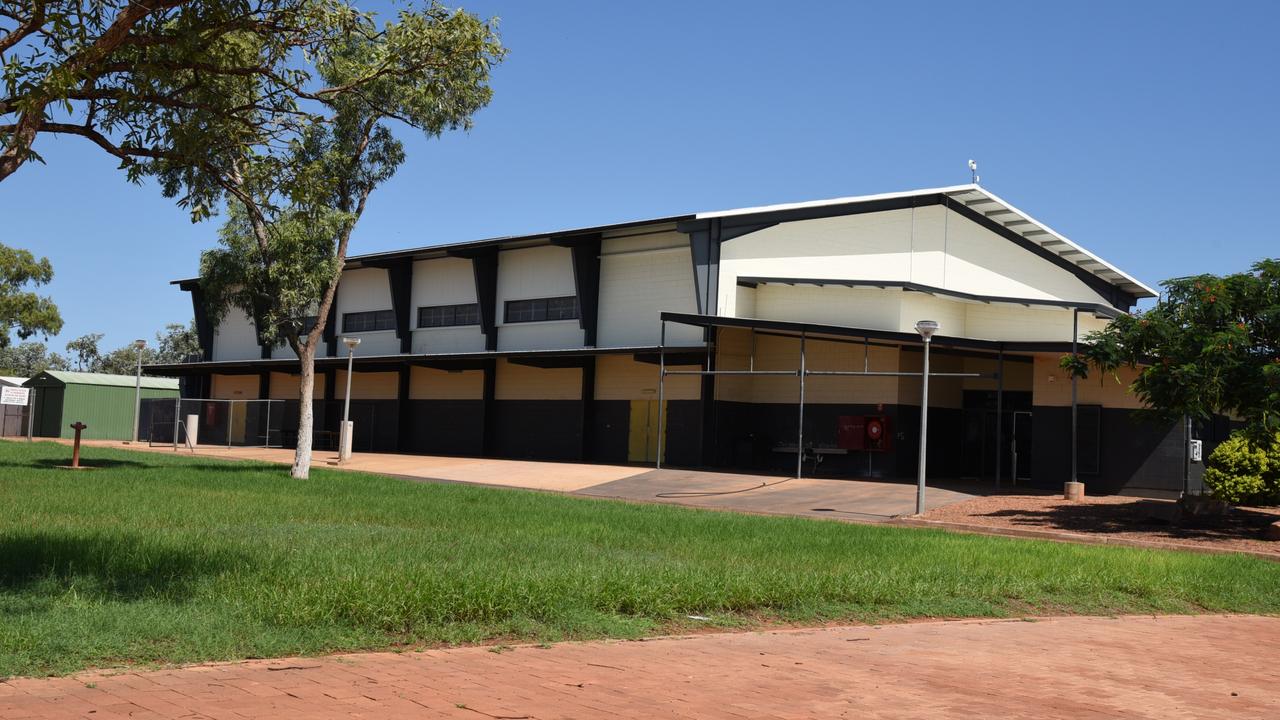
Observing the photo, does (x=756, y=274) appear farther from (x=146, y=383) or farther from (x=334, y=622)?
(x=146, y=383)

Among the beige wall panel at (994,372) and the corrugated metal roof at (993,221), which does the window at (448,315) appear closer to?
the corrugated metal roof at (993,221)

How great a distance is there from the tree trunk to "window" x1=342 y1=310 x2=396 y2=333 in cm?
1609

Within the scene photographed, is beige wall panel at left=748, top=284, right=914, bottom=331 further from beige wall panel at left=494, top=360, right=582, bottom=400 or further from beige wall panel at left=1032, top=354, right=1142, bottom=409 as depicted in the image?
beige wall panel at left=494, top=360, right=582, bottom=400

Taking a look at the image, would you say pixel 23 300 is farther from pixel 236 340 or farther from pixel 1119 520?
pixel 1119 520

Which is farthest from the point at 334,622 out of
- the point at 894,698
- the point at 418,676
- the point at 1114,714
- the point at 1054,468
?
the point at 1054,468

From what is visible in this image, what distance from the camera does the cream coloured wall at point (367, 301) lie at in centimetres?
4575

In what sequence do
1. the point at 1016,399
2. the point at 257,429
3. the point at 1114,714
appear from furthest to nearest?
the point at 257,429
the point at 1016,399
the point at 1114,714

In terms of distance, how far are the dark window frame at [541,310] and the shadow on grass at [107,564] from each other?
2656 centimetres

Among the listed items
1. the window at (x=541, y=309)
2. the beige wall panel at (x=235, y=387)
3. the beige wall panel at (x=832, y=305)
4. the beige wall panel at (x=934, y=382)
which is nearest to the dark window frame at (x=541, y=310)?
the window at (x=541, y=309)

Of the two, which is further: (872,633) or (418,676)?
(872,633)

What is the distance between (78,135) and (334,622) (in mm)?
5478

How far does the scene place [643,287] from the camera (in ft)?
122

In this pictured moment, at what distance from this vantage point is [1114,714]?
718 cm

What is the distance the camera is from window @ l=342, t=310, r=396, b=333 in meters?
45.8
